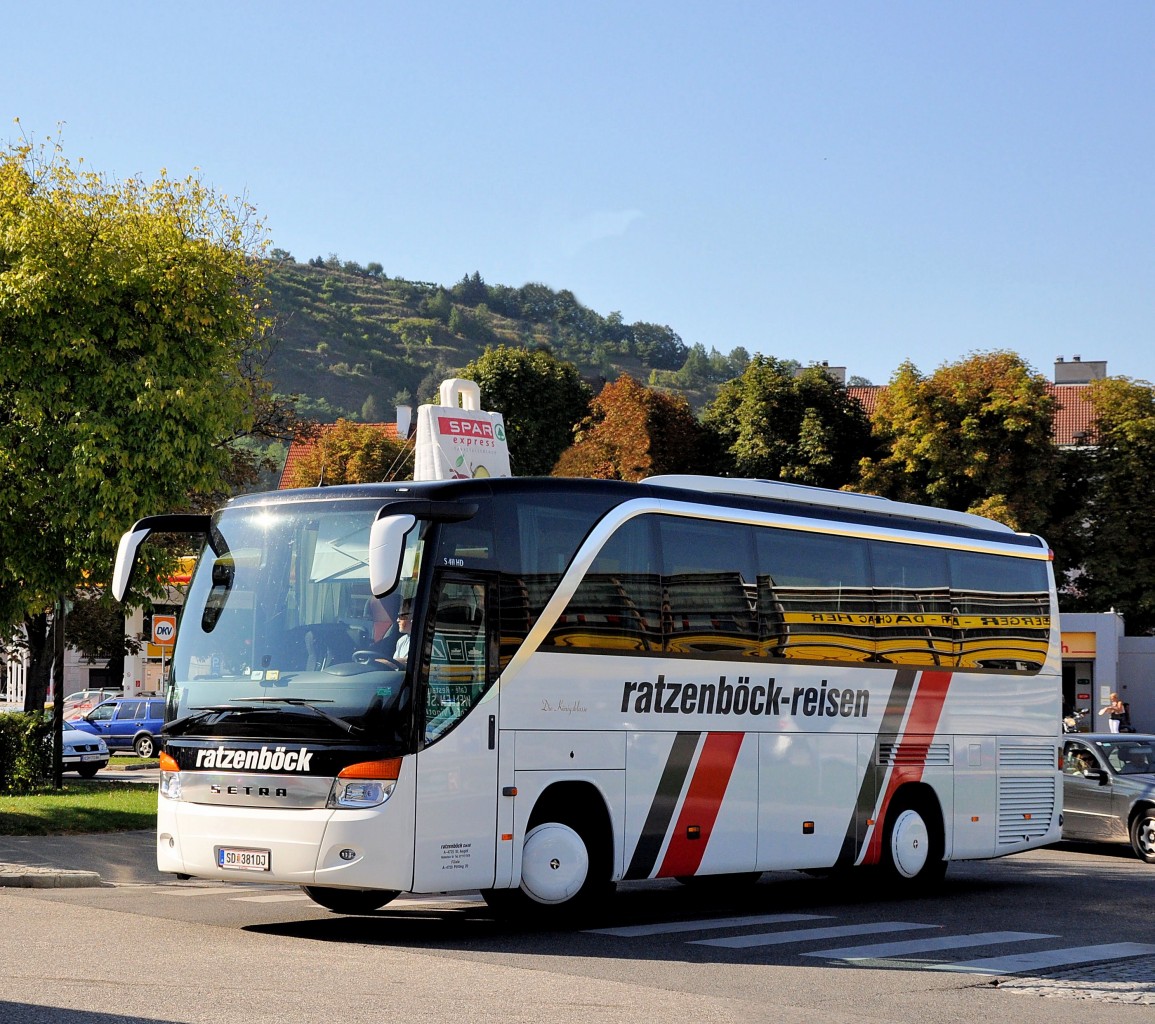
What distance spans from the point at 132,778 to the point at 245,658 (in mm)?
24128

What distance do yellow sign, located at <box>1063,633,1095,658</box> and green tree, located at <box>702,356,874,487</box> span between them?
11060 mm

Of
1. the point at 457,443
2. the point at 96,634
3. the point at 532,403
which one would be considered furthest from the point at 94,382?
the point at 532,403

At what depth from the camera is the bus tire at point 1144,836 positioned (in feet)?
66.5

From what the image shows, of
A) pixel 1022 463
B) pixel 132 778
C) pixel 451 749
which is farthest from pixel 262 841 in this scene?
pixel 1022 463

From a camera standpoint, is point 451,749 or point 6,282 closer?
point 451,749

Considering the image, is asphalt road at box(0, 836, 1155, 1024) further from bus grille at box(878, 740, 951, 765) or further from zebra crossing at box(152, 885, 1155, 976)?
bus grille at box(878, 740, 951, 765)

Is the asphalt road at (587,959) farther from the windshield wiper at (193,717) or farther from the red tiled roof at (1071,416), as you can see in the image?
the red tiled roof at (1071,416)

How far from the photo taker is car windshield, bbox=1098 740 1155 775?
20.8 m

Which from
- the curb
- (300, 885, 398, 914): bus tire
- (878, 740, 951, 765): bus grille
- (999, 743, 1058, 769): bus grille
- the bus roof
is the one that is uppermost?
the bus roof

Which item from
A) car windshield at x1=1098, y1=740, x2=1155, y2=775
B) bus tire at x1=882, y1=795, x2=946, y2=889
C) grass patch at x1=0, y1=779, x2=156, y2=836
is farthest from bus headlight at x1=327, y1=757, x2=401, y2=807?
car windshield at x1=1098, y1=740, x2=1155, y2=775

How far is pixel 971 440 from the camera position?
5825 centimetres

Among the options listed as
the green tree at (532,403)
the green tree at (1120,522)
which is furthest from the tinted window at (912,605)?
the green tree at (532,403)

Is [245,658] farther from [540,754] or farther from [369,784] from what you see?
[540,754]

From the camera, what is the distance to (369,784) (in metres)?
11.3
